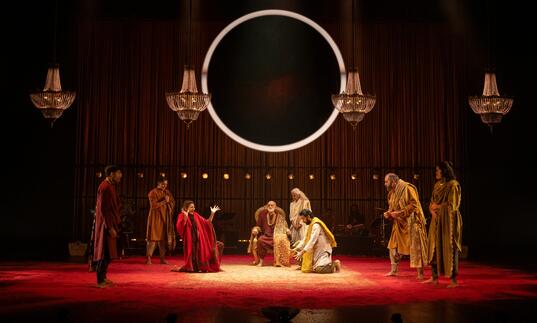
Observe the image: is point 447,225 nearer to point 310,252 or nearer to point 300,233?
point 310,252

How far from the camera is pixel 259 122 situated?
43.1ft

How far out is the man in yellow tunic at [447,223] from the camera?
706 centimetres

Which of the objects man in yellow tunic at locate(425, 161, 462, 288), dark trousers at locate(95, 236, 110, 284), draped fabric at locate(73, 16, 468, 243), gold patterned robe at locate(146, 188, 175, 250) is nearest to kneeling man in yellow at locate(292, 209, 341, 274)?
man in yellow tunic at locate(425, 161, 462, 288)

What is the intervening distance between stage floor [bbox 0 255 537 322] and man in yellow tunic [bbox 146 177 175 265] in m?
0.65

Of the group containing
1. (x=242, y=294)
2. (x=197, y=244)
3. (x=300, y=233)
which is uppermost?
(x=300, y=233)

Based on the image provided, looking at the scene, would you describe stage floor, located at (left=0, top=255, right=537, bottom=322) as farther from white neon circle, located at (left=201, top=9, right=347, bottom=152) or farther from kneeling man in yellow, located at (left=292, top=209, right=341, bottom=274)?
white neon circle, located at (left=201, top=9, right=347, bottom=152)

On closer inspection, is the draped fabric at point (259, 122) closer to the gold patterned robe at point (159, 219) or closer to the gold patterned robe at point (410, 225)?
the gold patterned robe at point (159, 219)

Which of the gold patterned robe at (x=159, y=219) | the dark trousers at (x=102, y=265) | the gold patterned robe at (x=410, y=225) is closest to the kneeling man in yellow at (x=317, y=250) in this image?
the gold patterned robe at (x=410, y=225)

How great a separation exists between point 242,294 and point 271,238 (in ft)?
12.3

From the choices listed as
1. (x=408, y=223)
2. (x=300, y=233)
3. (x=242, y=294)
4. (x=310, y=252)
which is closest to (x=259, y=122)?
(x=300, y=233)

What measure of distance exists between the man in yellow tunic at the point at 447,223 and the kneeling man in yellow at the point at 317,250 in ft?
6.66

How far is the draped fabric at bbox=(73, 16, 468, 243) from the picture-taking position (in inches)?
505

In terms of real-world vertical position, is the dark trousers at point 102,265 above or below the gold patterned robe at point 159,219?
below

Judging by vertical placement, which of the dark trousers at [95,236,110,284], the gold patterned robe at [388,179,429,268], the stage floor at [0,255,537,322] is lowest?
the stage floor at [0,255,537,322]
